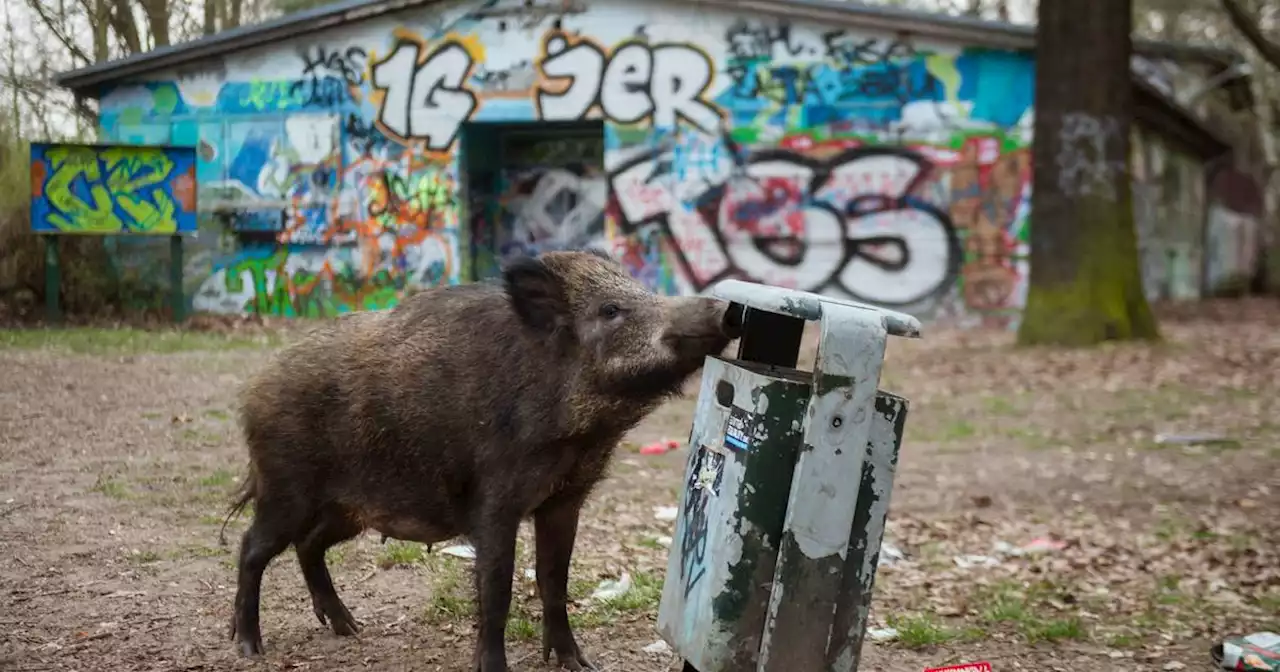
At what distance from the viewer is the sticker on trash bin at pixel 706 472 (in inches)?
151

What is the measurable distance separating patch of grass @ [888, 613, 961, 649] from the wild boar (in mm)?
1390

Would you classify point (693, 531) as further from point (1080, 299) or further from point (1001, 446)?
point (1080, 299)

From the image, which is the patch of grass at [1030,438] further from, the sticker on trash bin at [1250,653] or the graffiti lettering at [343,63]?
the graffiti lettering at [343,63]

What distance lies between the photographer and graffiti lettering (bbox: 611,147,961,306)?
1770cm

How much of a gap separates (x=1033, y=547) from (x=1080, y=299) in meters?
7.99

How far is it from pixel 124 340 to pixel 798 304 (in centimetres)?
1137

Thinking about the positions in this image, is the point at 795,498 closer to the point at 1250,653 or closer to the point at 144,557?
the point at 1250,653

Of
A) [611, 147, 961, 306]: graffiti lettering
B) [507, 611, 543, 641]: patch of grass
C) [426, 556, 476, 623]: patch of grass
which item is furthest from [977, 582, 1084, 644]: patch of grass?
[611, 147, 961, 306]: graffiti lettering

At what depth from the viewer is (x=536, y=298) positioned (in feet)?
15.0

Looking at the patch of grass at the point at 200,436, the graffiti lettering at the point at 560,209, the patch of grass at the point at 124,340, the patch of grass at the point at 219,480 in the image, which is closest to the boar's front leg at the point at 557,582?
the patch of grass at the point at 219,480

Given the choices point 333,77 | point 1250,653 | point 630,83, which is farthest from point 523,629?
point 333,77

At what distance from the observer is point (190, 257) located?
19.1m

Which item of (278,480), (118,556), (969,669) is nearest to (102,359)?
(118,556)

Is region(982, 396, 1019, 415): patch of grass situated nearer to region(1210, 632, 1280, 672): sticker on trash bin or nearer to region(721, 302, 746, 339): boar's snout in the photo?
region(1210, 632, 1280, 672): sticker on trash bin
